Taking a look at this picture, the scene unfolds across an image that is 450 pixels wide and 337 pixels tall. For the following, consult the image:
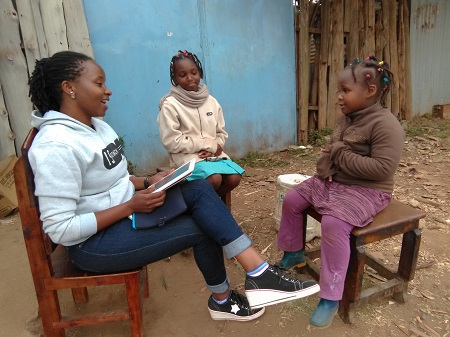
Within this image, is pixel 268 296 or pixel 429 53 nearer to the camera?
pixel 268 296

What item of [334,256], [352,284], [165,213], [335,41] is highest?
[335,41]

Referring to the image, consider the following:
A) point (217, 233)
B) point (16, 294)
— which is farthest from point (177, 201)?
point (16, 294)

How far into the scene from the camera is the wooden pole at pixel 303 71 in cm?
524

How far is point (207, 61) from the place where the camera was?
15.5ft

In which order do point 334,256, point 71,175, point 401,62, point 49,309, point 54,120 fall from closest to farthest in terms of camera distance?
point 71,175
point 54,120
point 49,309
point 334,256
point 401,62

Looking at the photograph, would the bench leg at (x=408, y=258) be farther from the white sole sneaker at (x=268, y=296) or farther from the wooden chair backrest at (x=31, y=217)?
the wooden chair backrest at (x=31, y=217)

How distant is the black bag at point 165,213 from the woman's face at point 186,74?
1.13 meters

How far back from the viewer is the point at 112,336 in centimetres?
210

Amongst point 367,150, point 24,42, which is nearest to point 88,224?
point 367,150

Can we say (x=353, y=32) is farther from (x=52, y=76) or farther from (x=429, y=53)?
(x=52, y=76)

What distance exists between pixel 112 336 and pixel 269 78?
13.6 ft

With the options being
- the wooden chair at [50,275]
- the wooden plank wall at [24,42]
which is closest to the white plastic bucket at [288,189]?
the wooden chair at [50,275]

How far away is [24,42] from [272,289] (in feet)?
11.6

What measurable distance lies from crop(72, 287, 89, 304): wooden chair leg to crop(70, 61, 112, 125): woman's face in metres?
1.22
